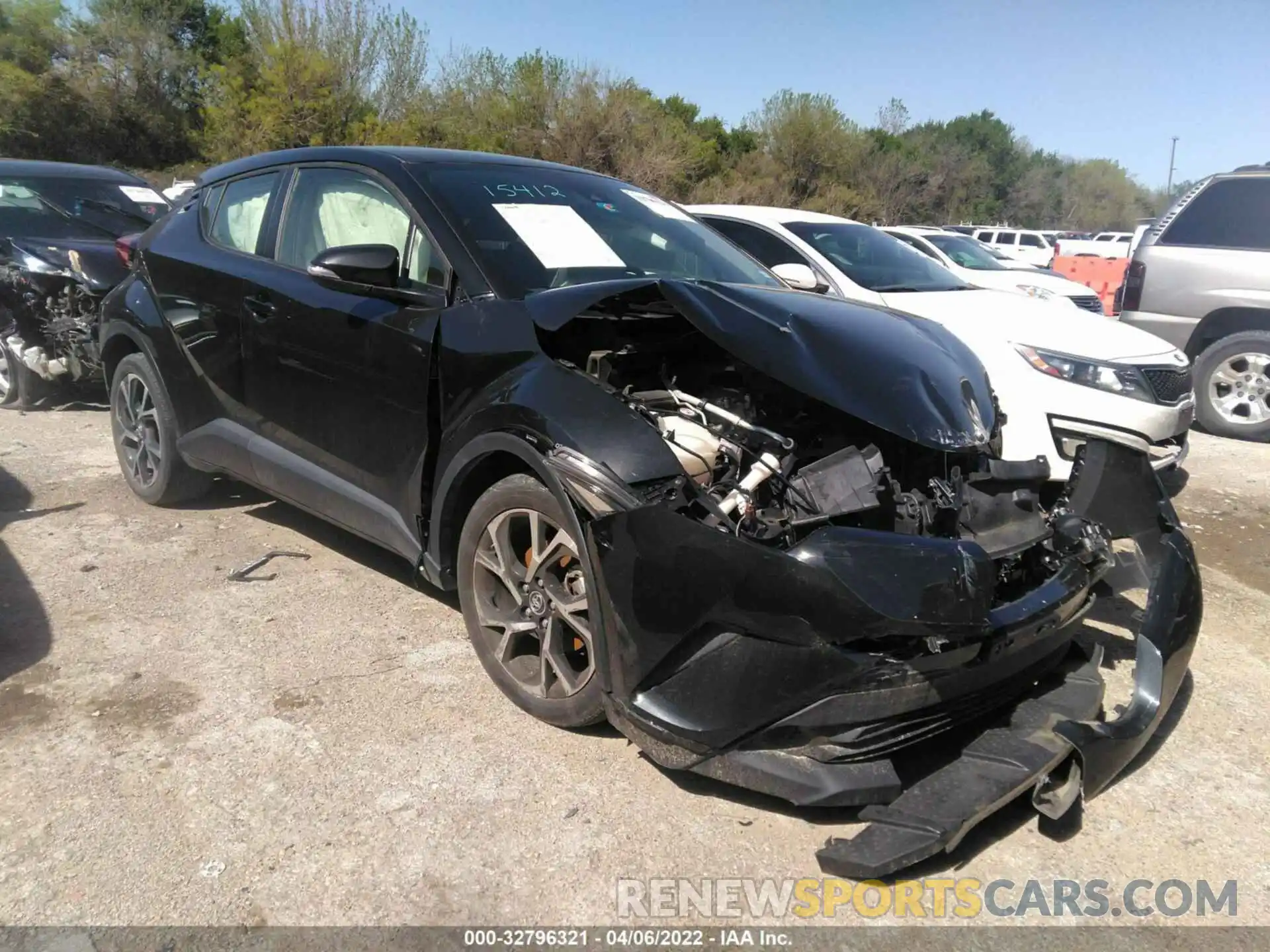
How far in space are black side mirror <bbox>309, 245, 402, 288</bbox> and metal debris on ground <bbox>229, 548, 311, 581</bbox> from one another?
1.59 metres

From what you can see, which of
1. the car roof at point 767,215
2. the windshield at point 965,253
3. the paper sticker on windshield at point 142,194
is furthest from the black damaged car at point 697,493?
the windshield at point 965,253

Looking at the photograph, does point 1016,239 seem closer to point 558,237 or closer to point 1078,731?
point 558,237

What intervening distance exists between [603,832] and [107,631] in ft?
7.83

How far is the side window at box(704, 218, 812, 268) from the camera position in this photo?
711 cm

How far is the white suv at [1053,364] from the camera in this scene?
5.61 meters

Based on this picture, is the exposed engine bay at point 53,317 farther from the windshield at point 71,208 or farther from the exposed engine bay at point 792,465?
the exposed engine bay at point 792,465

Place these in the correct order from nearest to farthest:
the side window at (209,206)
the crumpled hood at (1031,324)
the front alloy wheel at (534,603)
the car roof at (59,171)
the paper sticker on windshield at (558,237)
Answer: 1. the front alloy wheel at (534,603)
2. the paper sticker on windshield at (558,237)
3. the side window at (209,206)
4. the crumpled hood at (1031,324)
5. the car roof at (59,171)

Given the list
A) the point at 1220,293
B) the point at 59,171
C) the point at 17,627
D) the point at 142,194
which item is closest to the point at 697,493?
the point at 17,627

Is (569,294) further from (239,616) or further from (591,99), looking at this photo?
(591,99)

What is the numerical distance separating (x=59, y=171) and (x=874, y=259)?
7.03 m

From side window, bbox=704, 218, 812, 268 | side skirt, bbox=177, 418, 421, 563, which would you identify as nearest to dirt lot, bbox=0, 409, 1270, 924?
side skirt, bbox=177, 418, 421, 563

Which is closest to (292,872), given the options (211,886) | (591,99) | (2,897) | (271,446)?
(211,886)

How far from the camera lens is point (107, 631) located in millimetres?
Result: 3977

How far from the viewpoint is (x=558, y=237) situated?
12.4 ft
